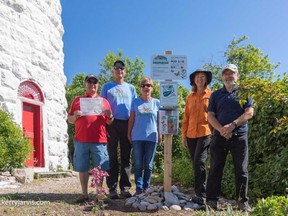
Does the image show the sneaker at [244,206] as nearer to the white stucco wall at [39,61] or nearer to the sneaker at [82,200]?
the sneaker at [82,200]

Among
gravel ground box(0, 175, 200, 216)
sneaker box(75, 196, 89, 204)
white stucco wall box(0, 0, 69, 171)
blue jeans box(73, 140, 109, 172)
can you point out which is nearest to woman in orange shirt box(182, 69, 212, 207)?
gravel ground box(0, 175, 200, 216)

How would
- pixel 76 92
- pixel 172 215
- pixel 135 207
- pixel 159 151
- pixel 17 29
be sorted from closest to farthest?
pixel 172 215 < pixel 135 207 < pixel 17 29 < pixel 159 151 < pixel 76 92

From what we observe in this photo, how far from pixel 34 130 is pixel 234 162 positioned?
6782 mm

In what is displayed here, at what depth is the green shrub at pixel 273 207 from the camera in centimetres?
295

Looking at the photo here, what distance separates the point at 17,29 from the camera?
9359 millimetres

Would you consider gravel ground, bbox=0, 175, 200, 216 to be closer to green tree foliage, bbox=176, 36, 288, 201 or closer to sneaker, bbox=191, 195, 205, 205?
sneaker, bbox=191, 195, 205, 205

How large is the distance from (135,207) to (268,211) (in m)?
2.19

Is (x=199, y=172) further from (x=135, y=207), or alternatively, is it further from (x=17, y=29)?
(x=17, y=29)

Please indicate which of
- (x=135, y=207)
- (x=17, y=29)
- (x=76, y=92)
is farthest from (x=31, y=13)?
(x=76, y=92)

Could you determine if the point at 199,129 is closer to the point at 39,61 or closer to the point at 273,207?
the point at 273,207

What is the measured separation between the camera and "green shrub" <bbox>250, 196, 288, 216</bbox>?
2.95m

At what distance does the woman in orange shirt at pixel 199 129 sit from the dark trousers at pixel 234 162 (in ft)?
0.89

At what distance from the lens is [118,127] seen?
551cm

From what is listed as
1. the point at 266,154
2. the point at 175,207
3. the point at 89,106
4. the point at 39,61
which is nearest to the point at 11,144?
the point at 39,61
